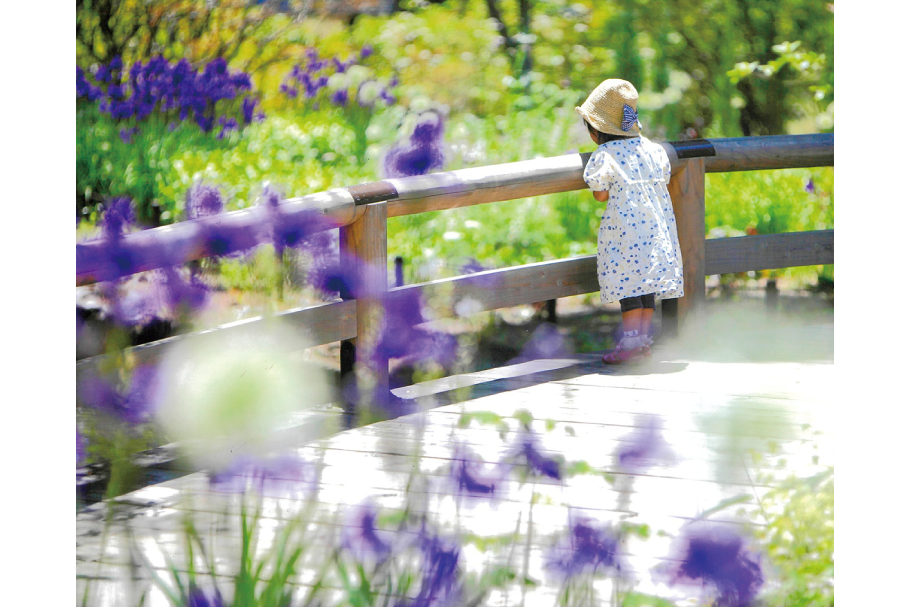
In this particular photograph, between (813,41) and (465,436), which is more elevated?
(813,41)

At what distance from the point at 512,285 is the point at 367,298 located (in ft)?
2.52

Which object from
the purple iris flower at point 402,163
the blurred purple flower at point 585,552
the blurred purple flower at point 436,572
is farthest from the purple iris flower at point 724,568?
the purple iris flower at point 402,163

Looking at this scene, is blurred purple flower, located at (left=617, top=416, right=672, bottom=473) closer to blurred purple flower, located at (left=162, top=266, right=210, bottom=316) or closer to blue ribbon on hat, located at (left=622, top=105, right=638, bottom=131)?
blurred purple flower, located at (left=162, top=266, right=210, bottom=316)

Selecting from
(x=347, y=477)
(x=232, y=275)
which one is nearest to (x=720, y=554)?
(x=347, y=477)

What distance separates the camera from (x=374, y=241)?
12.8ft

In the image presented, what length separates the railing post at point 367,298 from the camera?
389 cm

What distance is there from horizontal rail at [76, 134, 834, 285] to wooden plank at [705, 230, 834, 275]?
14.8 inches

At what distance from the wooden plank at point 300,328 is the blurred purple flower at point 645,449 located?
3.87 feet

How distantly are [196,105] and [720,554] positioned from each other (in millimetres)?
5265

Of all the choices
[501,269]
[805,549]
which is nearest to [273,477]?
[805,549]

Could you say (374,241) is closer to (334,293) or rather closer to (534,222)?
(334,293)

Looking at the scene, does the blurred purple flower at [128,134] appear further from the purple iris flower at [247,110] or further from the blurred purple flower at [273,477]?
the blurred purple flower at [273,477]

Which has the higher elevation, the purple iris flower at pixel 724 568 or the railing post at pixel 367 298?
the railing post at pixel 367 298

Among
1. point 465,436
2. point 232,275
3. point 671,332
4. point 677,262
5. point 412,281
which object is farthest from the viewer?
point 412,281
